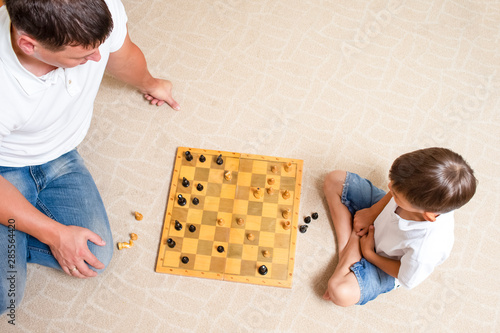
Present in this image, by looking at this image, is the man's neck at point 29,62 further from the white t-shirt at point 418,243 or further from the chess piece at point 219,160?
the white t-shirt at point 418,243

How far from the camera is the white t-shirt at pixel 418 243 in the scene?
1.20m

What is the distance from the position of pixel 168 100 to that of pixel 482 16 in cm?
153

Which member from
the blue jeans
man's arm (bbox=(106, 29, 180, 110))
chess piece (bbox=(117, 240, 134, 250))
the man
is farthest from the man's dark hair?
chess piece (bbox=(117, 240, 134, 250))

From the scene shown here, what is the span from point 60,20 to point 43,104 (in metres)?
0.31

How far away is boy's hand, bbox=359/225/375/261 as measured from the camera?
1.47m

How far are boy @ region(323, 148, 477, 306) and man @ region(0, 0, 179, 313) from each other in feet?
2.81

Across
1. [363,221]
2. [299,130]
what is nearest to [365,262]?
[363,221]

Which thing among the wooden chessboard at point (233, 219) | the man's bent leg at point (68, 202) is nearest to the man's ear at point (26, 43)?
the man's bent leg at point (68, 202)

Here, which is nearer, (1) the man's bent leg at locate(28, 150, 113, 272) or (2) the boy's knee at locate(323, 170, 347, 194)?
(1) the man's bent leg at locate(28, 150, 113, 272)

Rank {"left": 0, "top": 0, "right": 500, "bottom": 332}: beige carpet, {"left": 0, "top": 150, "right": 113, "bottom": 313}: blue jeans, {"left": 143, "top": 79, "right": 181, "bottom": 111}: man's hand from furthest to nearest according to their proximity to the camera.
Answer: {"left": 143, "top": 79, "right": 181, "bottom": 111}: man's hand
{"left": 0, "top": 0, "right": 500, "bottom": 332}: beige carpet
{"left": 0, "top": 150, "right": 113, "bottom": 313}: blue jeans

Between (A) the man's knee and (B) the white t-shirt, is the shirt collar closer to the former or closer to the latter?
(A) the man's knee

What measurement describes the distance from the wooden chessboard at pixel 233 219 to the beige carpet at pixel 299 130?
1.9 inches

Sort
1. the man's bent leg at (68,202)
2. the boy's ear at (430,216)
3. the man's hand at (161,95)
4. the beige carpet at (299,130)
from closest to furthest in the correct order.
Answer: the boy's ear at (430,216) → the man's bent leg at (68,202) → the beige carpet at (299,130) → the man's hand at (161,95)

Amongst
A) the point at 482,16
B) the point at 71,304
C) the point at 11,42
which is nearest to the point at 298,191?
the point at 71,304
